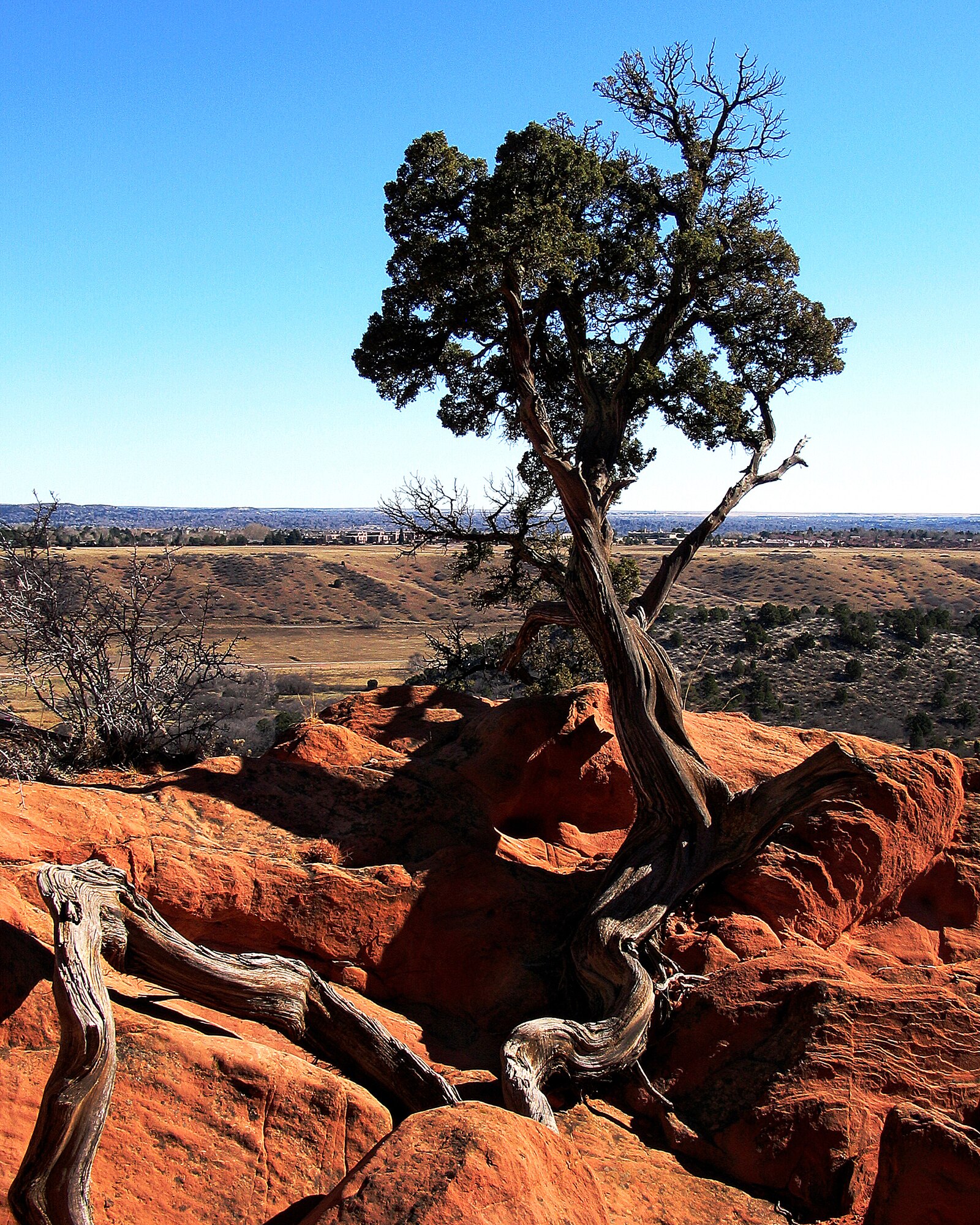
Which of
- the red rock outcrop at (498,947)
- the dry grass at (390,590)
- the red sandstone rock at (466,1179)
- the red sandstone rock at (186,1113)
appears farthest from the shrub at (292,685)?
the red sandstone rock at (466,1179)

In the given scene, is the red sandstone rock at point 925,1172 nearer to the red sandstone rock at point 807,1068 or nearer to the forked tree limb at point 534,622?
the red sandstone rock at point 807,1068

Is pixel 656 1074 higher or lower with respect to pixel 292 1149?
lower

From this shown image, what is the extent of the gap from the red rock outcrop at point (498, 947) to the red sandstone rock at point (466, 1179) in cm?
3

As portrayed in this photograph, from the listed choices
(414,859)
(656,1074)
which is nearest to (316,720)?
(414,859)

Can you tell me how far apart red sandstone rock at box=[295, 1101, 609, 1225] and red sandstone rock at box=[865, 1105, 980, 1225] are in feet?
6.06

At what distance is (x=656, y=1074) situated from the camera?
6.71 m

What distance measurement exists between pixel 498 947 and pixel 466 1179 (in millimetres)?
3855

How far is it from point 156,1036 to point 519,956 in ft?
11.3

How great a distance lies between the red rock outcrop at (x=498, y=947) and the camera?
16.8 feet

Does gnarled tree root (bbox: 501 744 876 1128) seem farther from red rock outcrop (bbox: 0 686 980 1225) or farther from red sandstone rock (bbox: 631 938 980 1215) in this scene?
red sandstone rock (bbox: 631 938 980 1215)

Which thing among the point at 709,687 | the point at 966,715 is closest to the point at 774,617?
the point at 966,715

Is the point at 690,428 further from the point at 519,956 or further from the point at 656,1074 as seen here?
the point at 656,1074

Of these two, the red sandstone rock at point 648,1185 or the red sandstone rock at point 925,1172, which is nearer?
the red sandstone rock at point 925,1172

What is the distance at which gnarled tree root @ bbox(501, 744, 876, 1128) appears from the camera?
620 cm
